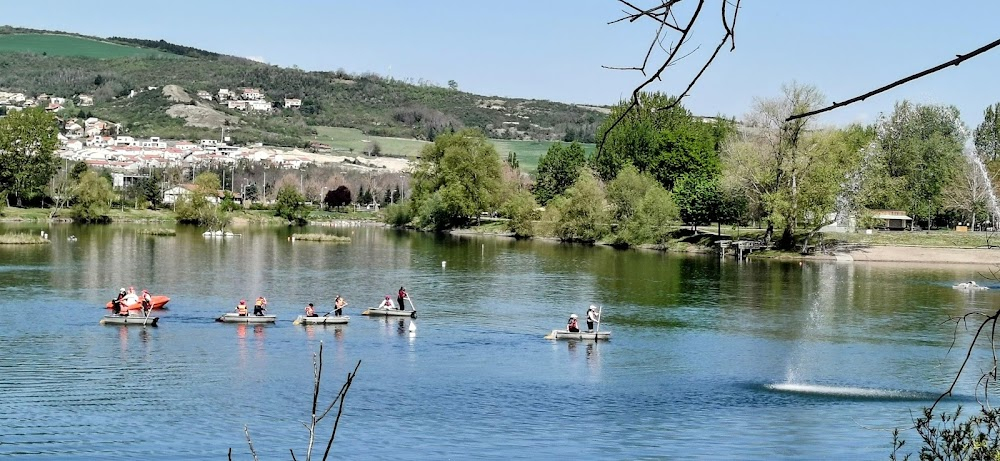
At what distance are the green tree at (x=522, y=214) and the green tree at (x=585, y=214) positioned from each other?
7.42 meters

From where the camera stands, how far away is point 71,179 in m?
128

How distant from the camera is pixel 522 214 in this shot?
117 meters

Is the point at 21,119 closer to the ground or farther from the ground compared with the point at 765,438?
farther from the ground

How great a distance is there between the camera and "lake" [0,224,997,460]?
24438mm

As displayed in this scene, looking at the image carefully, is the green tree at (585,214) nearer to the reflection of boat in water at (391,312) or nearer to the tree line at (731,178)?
the tree line at (731,178)

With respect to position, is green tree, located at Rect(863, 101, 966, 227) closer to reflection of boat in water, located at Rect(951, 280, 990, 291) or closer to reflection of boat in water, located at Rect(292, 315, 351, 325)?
reflection of boat in water, located at Rect(951, 280, 990, 291)

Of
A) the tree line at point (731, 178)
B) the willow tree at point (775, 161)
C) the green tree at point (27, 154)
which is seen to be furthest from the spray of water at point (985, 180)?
the green tree at point (27, 154)

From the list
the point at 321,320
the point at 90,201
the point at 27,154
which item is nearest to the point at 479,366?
the point at 321,320

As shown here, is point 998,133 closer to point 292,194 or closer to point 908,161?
point 908,161

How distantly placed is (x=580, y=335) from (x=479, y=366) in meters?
6.60

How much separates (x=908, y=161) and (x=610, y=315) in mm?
68453

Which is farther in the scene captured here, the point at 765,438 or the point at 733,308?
the point at 733,308

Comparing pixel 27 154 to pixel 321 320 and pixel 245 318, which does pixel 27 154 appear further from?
pixel 321 320

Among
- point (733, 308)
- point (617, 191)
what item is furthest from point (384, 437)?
point (617, 191)
